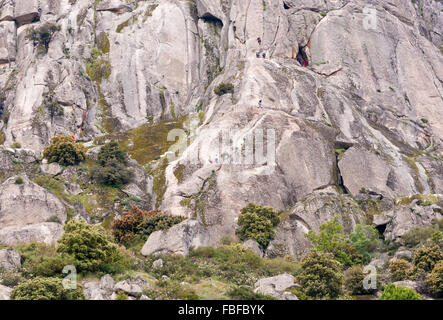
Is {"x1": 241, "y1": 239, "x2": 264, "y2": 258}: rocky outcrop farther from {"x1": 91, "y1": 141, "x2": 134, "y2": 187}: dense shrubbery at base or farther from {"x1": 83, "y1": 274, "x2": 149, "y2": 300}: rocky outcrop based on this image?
{"x1": 91, "y1": 141, "x2": 134, "y2": 187}: dense shrubbery at base

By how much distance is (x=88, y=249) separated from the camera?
107ft

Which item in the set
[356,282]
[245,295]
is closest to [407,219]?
[356,282]

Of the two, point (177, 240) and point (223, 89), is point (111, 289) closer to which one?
point (177, 240)

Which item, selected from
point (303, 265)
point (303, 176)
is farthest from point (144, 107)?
point (303, 265)

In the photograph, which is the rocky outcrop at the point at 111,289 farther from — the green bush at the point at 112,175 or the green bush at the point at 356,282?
the green bush at the point at 112,175

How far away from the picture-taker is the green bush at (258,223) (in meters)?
44.7

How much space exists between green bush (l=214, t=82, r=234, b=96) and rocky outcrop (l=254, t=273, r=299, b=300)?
109 ft

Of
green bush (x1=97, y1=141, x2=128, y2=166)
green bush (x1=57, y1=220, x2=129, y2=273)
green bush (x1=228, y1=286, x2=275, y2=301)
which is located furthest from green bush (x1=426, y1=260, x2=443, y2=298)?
green bush (x1=97, y1=141, x2=128, y2=166)

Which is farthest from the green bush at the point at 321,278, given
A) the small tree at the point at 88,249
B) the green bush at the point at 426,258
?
the small tree at the point at 88,249

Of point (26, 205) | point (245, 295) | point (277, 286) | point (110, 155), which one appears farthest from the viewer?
point (110, 155)

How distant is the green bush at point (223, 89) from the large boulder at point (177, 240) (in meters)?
23.4

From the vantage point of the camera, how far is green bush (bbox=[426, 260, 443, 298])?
3198cm

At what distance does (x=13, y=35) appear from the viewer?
8100 cm

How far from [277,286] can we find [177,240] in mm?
11075
